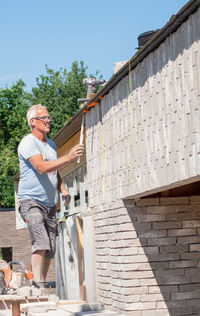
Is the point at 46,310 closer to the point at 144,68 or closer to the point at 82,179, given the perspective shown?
the point at 144,68

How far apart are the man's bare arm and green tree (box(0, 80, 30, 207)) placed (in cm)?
3516

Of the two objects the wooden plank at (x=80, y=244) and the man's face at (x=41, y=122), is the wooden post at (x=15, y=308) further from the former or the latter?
the wooden plank at (x=80, y=244)

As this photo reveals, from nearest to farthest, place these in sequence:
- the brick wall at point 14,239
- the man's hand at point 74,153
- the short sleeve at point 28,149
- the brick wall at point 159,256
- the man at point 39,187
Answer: the man's hand at point 74,153 < the man at point 39,187 < the short sleeve at point 28,149 < the brick wall at point 159,256 < the brick wall at point 14,239

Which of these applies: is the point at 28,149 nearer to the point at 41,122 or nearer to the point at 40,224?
the point at 41,122

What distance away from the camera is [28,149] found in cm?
604

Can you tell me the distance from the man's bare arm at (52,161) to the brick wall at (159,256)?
6.97 ft

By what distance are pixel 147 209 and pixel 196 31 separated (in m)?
2.80

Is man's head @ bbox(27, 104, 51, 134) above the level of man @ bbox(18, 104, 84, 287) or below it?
above

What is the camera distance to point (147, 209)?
7.80 metres

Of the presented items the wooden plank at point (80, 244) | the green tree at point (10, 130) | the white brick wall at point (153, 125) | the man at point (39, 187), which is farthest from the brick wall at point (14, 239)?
the man at point (39, 187)

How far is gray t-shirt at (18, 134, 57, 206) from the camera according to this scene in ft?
19.9

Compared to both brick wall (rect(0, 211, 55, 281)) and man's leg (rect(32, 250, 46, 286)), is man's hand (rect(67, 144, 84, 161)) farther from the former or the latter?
brick wall (rect(0, 211, 55, 281))

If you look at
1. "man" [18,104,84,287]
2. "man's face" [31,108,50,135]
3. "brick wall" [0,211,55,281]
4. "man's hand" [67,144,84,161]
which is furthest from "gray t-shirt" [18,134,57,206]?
"brick wall" [0,211,55,281]

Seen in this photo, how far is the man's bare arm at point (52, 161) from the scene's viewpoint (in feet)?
18.7
